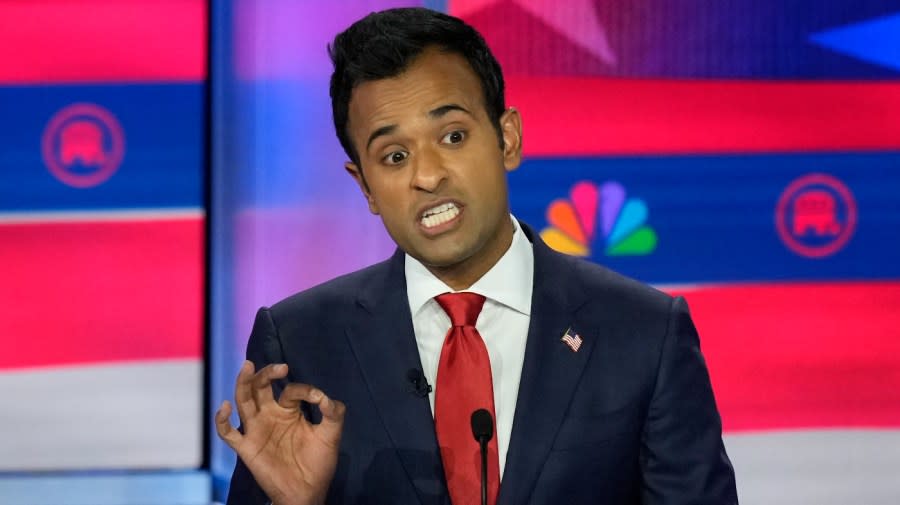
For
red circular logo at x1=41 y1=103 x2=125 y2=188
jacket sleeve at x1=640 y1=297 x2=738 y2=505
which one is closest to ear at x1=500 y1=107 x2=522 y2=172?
jacket sleeve at x1=640 y1=297 x2=738 y2=505

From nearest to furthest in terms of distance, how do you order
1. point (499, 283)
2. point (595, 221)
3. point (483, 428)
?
point (483, 428), point (499, 283), point (595, 221)

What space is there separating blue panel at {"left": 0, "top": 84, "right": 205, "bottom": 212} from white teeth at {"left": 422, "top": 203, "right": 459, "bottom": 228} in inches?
51.9

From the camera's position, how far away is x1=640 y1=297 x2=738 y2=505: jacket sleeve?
1770 millimetres

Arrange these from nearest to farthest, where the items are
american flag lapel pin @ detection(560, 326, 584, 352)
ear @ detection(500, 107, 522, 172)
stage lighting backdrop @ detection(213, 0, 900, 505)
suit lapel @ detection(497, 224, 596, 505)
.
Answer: suit lapel @ detection(497, 224, 596, 505)
american flag lapel pin @ detection(560, 326, 584, 352)
ear @ detection(500, 107, 522, 172)
stage lighting backdrop @ detection(213, 0, 900, 505)

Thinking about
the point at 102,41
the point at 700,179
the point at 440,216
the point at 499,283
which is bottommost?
the point at 499,283

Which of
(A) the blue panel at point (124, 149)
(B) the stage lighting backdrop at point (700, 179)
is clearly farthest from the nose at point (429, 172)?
(A) the blue panel at point (124, 149)

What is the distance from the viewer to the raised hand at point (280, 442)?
1599mm

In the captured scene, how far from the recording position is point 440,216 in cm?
180

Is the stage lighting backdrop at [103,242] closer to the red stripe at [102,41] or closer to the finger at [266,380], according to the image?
the red stripe at [102,41]

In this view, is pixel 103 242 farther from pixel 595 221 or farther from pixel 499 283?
pixel 499 283

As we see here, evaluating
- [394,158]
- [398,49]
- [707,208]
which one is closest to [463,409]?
[394,158]

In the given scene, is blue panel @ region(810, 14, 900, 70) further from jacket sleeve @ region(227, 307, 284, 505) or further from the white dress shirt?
jacket sleeve @ region(227, 307, 284, 505)

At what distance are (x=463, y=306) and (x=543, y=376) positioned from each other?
0.56ft

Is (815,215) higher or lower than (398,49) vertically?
lower
